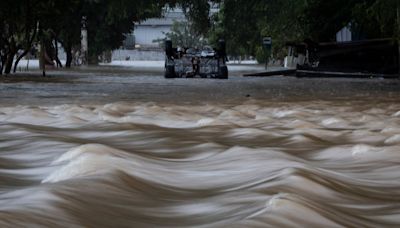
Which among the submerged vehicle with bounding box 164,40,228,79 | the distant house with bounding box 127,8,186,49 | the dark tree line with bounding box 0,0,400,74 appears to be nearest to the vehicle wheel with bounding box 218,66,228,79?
the submerged vehicle with bounding box 164,40,228,79

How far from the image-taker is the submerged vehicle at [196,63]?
651 inches

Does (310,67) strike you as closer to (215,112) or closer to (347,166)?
(215,112)

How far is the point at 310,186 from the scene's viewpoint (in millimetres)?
1805

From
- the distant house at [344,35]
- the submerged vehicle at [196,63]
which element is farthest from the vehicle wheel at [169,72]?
the distant house at [344,35]

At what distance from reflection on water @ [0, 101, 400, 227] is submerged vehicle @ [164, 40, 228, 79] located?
13.1m

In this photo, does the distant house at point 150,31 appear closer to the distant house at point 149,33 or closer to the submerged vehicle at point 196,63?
the distant house at point 149,33

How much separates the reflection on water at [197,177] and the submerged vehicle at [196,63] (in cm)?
1306

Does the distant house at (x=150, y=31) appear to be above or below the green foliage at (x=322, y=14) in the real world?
above

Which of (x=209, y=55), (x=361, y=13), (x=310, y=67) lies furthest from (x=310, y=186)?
(x=310, y=67)

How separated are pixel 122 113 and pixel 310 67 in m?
15.1

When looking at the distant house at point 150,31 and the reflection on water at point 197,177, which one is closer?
the reflection on water at point 197,177

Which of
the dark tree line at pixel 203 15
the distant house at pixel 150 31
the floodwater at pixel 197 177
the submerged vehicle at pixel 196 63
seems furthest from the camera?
the distant house at pixel 150 31

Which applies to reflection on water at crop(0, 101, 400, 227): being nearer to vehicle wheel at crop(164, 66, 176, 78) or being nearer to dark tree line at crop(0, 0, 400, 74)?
dark tree line at crop(0, 0, 400, 74)

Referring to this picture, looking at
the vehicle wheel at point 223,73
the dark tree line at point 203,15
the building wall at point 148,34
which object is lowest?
the vehicle wheel at point 223,73
